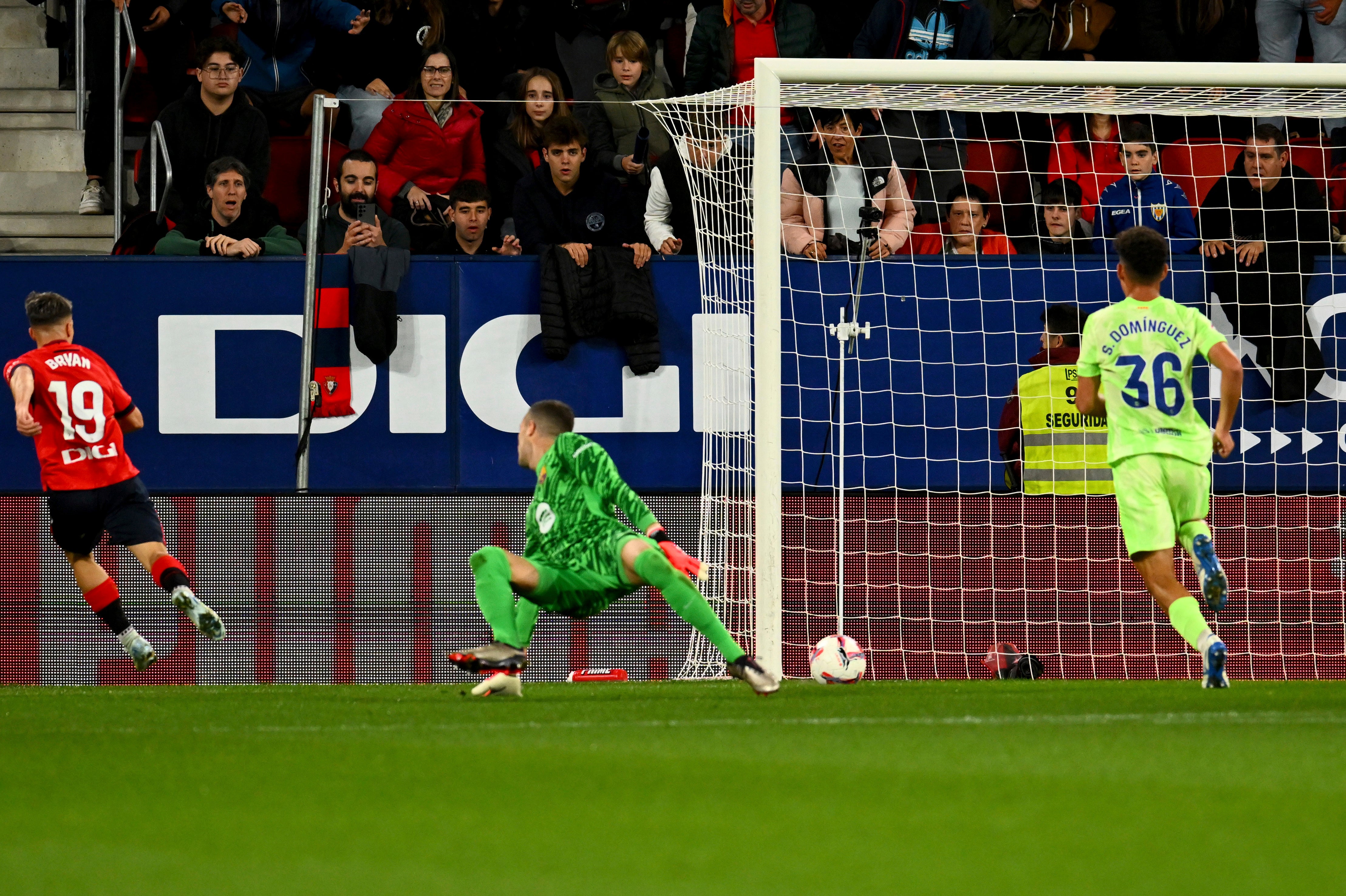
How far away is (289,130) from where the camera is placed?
1269cm

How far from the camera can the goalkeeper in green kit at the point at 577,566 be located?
6980mm

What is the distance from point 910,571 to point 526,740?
193 inches

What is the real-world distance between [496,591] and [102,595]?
2801mm

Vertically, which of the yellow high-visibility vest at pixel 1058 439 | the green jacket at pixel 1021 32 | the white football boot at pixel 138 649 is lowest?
the white football boot at pixel 138 649

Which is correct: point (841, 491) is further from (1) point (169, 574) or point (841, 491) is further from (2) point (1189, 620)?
(1) point (169, 574)

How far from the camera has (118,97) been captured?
11.8 meters

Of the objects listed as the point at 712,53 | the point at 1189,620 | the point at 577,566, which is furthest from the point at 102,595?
the point at 712,53

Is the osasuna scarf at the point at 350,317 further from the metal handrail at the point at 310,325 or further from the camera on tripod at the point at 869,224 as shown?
the camera on tripod at the point at 869,224

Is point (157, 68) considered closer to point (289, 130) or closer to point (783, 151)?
point (289, 130)

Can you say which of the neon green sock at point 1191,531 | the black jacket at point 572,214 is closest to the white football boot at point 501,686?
the neon green sock at point 1191,531

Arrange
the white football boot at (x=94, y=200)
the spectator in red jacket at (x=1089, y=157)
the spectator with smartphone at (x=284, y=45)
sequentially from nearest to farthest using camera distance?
the spectator in red jacket at (x=1089, y=157)
the white football boot at (x=94, y=200)
the spectator with smartphone at (x=284, y=45)

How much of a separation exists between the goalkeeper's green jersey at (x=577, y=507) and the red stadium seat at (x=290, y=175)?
17.9 ft

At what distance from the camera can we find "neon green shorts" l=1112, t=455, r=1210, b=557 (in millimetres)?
6852

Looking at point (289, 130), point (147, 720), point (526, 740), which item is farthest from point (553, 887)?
point (289, 130)
